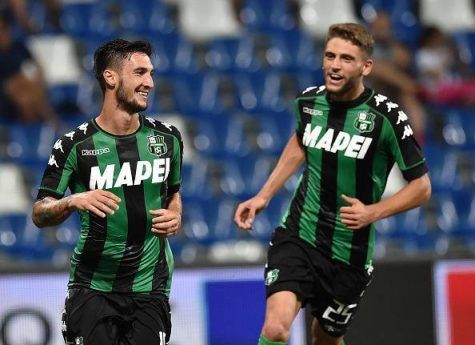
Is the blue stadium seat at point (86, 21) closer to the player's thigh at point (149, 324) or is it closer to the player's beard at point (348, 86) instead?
the player's beard at point (348, 86)

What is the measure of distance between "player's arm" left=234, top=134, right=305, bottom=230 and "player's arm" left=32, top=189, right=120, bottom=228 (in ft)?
3.67

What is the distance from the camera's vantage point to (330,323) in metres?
6.75

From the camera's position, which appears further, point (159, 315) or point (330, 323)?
point (330, 323)

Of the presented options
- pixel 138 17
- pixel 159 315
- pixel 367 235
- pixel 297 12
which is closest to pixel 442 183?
pixel 297 12

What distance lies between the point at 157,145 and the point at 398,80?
6.31m

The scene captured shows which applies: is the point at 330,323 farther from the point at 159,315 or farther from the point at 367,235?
the point at 159,315

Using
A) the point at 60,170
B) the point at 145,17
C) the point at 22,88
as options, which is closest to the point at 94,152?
the point at 60,170

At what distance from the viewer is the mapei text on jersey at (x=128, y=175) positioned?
5762 millimetres

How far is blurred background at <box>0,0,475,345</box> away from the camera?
812 centimetres

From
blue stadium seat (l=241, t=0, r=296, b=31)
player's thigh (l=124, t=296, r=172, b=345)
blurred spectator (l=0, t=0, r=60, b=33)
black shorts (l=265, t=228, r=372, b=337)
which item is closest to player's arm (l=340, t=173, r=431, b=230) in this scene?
black shorts (l=265, t=228, r=372, b=337)

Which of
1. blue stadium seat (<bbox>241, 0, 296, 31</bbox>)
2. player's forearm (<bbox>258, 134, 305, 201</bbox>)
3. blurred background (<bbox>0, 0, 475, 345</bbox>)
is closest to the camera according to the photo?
player's forearm (<bbox>258, 134, 305, 201</bbox>)

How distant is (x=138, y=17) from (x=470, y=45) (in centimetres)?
384

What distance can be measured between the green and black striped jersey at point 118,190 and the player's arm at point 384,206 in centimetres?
103

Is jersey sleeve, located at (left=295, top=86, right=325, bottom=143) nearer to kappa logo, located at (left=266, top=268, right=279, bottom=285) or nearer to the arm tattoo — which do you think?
kappa logo, located at (left=266, top=268, right=279, bottom=285)
